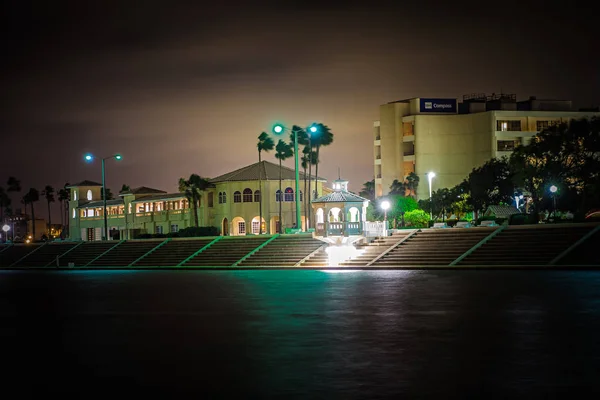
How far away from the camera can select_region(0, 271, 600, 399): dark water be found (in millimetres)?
10609

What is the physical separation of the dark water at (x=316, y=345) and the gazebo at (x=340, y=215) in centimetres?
2653

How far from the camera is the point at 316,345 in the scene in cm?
1418

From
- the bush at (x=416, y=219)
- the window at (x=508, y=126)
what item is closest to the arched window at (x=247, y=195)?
the bush at (x=416, y=219)

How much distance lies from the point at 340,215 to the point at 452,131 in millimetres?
55392

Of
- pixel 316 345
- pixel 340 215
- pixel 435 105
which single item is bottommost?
pixel 316 345

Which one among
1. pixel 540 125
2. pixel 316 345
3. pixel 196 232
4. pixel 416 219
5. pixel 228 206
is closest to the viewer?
pixel 316 345

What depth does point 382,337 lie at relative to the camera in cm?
1503

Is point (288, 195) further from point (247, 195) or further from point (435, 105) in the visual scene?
point (435, 105)

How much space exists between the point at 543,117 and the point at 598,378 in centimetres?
10261

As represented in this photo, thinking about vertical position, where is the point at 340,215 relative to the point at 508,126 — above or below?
below

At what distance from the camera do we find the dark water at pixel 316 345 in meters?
10.6

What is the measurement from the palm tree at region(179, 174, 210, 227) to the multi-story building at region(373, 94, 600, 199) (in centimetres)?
3054

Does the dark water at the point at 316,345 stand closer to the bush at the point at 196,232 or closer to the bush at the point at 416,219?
the bush at the point at 416,219

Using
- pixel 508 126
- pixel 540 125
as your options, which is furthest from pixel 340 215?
pixel 540 125
